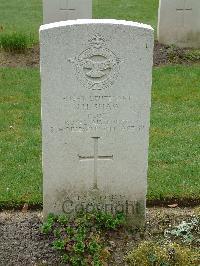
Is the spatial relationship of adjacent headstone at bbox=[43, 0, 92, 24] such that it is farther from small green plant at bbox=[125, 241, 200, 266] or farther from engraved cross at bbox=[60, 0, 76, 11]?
small green plant at bbox=[125, 241, 200, 266]

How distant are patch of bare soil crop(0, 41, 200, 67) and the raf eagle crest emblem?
19.0ft

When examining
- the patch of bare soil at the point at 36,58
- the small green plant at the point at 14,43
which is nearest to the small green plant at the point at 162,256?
the patch of bare soil at the point at 36,58

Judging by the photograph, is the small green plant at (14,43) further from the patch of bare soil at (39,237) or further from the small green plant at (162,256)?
the small green plant at (162,256)

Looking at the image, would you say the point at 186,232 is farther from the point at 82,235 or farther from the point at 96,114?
the point at 96,114

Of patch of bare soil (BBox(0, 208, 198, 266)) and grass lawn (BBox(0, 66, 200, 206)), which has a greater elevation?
grass lawn (BBox(0, 66, 200, 206))

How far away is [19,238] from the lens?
4.90 metres

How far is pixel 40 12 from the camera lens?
47.9ft

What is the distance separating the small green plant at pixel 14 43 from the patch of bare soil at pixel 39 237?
545 cm

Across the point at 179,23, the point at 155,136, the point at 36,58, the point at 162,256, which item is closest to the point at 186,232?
the point at 162,256

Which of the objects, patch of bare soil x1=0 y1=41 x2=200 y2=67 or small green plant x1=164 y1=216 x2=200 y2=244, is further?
patch of bare soil x1=0 y1=41 x2=200 y2=67

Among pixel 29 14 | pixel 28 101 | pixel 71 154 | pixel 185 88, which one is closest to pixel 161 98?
pixel 185 88

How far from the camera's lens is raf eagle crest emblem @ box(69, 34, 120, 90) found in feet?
14.6

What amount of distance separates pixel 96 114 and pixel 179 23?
6.93m

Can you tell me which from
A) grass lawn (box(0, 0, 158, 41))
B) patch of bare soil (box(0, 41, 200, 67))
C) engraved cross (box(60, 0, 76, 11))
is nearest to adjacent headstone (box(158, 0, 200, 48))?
patch of bare soil (box(0, 41, 200, 67))
